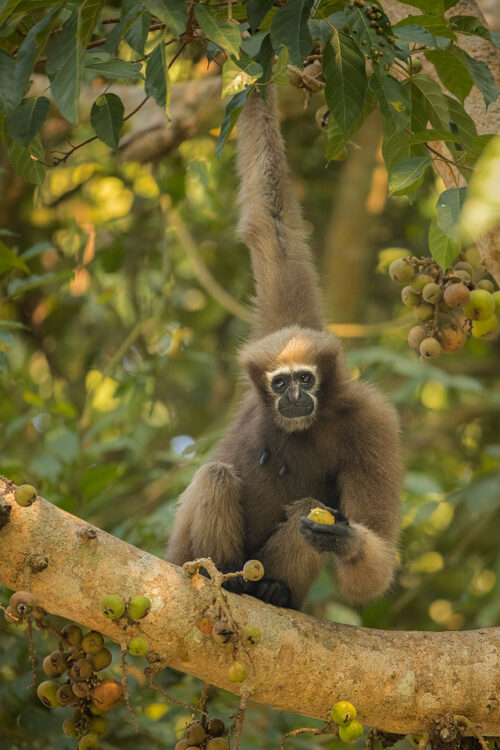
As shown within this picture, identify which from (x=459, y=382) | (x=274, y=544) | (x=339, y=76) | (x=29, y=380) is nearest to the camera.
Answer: (x=339, y=76)

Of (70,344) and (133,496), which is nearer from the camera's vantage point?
(133,496)

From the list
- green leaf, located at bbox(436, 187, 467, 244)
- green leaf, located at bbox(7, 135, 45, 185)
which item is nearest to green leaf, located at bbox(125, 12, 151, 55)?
green leaf, located at bbox(7, 135, 45, 185)

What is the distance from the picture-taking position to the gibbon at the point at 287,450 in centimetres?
509

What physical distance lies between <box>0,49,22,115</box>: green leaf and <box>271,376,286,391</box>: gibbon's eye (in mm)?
2967

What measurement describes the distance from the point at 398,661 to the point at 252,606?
751 millimetres

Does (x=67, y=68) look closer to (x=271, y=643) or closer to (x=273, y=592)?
(x=271, y=643)

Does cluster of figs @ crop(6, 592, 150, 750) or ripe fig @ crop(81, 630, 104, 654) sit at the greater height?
ripe fig @ crop(81, 630, 104, 654)

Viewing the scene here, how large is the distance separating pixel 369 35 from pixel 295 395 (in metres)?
2.63

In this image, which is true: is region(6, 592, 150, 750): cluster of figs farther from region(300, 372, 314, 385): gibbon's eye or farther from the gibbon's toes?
region(300, 372, 314, 385): gibbon's eye

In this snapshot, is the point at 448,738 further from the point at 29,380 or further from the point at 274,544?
the point at 29,380

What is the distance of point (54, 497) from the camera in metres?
6.25

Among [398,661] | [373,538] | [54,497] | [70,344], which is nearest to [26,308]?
[70,344]

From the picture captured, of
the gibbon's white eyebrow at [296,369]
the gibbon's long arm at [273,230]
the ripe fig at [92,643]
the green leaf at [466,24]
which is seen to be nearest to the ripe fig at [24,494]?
the ripe fig at [92,643]

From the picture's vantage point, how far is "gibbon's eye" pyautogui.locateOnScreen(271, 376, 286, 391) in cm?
579
